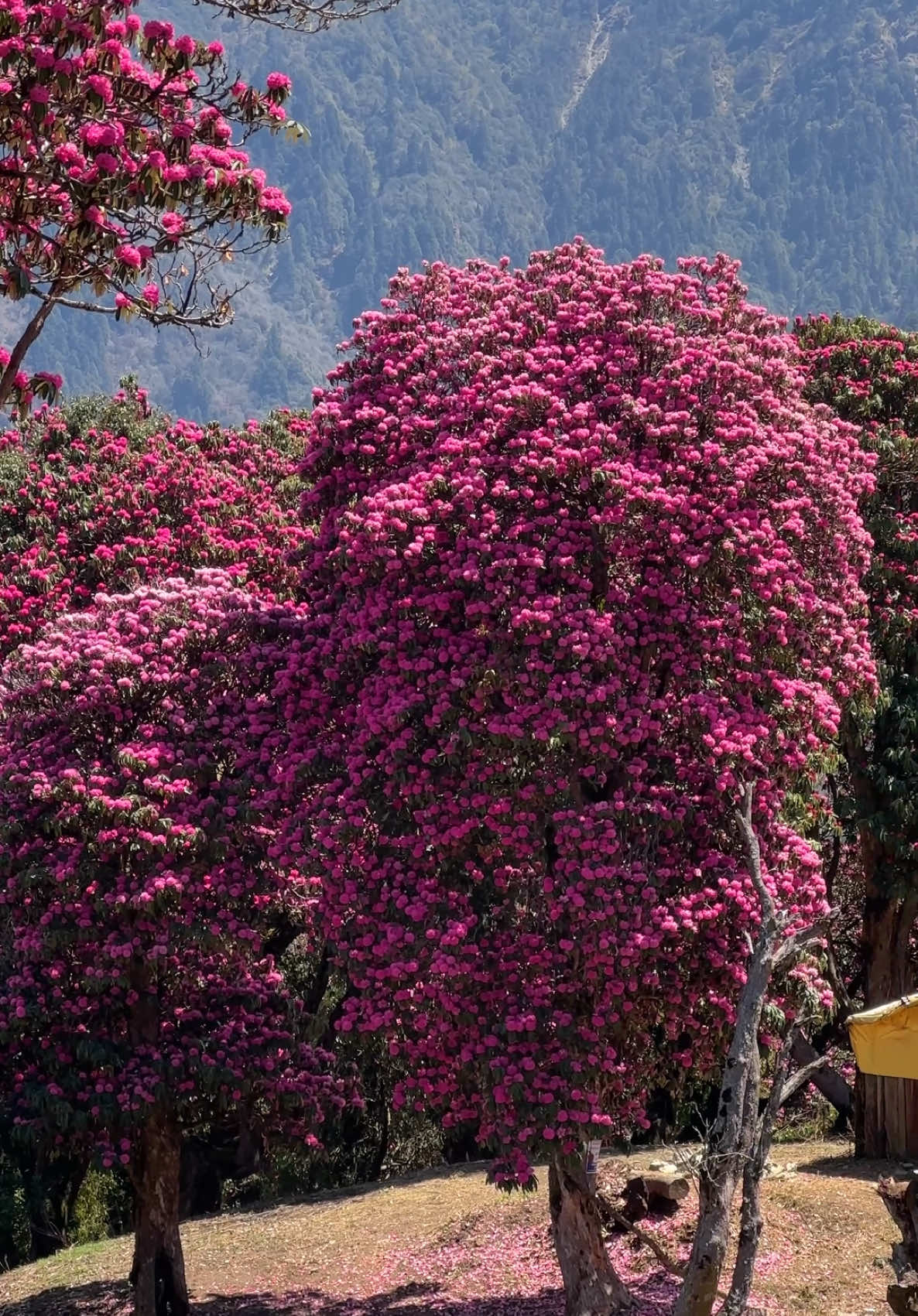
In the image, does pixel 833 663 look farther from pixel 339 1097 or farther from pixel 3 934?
pixel 3 934

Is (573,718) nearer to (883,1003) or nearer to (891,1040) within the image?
(891,1040)

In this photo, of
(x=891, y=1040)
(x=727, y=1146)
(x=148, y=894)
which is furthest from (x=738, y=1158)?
(x=148, y=894)

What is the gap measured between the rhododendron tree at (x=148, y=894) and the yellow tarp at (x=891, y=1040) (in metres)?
5.66

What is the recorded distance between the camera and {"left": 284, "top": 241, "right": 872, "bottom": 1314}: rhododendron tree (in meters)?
12.5

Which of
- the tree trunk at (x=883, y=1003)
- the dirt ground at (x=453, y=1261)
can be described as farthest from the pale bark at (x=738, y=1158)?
the tree trunk at (x=883, y=1003)

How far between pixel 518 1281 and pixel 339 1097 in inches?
112

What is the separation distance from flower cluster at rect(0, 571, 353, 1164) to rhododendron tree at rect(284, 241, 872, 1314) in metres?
1.04

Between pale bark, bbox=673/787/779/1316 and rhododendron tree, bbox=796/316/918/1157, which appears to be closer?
pale bark, bbox=673/787/779/1316

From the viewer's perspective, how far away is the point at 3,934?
15.3 meters

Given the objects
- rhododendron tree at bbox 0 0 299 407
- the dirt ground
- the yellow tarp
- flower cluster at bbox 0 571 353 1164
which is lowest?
the dirt ground

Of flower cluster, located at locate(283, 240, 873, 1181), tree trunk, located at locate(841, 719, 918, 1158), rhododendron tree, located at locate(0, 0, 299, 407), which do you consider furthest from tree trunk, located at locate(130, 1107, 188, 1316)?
tree trunk, located at locate(841, 719, 918, 1158)

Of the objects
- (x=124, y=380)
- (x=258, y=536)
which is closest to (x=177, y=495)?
(x=258, y=536)

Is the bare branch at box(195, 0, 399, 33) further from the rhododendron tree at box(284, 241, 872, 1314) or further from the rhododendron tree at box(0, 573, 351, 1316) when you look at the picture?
the rhododendron tree at box(0, 573, 351, 1316)

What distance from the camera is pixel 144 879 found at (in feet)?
46.0
